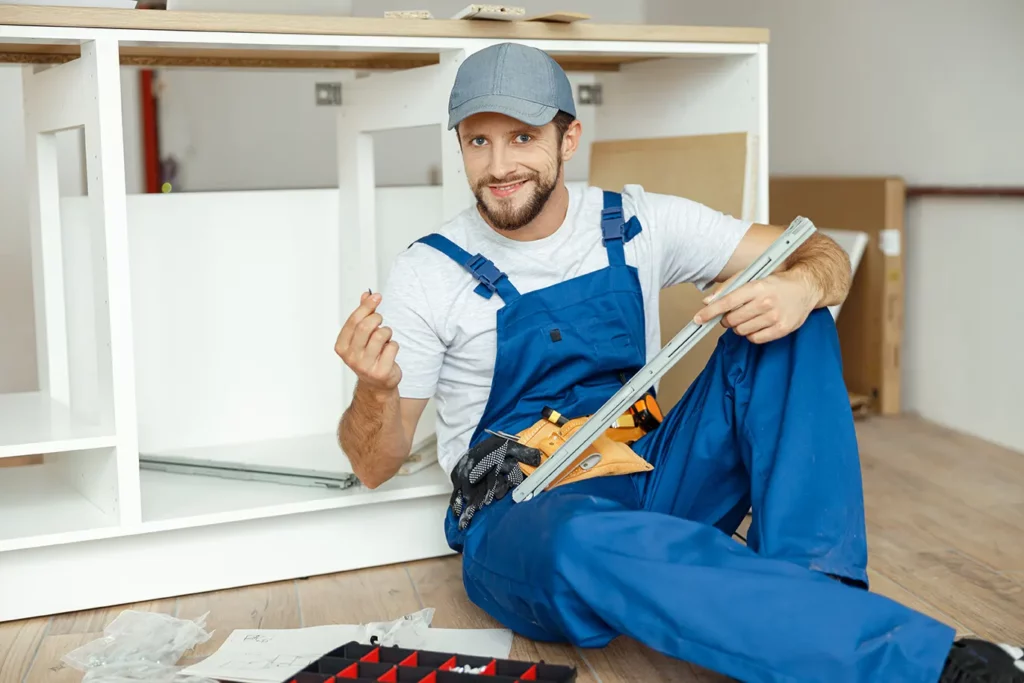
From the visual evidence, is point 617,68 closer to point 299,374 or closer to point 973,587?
point 299,374

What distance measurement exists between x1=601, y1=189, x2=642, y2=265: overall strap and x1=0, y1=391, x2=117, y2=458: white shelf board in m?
0.88

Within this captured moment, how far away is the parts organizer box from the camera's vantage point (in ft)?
4.69

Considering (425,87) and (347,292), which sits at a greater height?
(425,87)

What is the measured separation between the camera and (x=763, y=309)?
5.48ft

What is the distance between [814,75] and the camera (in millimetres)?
3920

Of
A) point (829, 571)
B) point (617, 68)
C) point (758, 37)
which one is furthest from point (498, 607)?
→ point (617, 68)

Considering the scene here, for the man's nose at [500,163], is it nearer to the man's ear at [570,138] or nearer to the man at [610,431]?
the man at [610,431]

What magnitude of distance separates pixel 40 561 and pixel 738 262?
130cm

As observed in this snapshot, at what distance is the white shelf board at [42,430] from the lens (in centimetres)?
187

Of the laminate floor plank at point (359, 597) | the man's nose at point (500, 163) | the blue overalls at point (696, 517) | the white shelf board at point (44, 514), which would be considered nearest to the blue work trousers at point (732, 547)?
the blue overalls at point (696, 517)

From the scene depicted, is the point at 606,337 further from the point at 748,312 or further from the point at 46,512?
the point at 46,512

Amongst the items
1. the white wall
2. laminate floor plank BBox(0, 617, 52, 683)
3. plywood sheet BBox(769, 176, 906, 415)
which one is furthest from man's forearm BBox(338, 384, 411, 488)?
plywood sheet BBox(769, 176, 906, 415)

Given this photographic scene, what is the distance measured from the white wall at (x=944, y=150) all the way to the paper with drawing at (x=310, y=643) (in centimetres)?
180

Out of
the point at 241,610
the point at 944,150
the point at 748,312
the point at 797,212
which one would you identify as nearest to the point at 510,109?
the point at 748,312
